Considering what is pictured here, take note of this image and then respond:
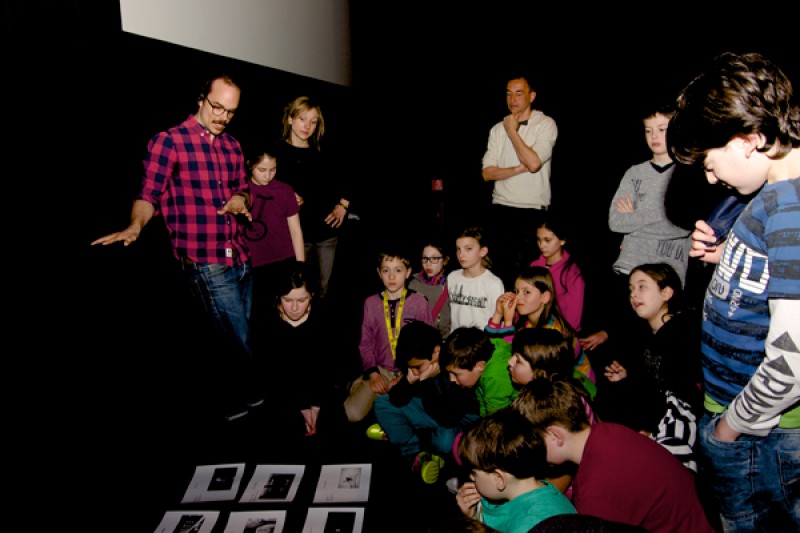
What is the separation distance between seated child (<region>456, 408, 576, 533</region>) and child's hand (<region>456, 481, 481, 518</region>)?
15 centimetres

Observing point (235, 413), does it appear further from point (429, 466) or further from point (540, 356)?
point (540, 356)

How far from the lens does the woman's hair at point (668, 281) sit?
2.60 metres

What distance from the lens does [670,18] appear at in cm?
383

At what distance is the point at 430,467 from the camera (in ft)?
7.76

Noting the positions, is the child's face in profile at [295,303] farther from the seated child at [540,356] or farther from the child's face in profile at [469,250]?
the seated child at [540,356]

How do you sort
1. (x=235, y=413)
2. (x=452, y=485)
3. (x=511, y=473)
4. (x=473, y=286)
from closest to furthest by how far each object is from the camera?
(x=511, y=473), (x=452, y=485), (x=235, y=413), (x=473, y=286)

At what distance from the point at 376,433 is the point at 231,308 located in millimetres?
995

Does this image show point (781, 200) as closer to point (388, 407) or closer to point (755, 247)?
point (755, 247)

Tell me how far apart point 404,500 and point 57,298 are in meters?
1.58

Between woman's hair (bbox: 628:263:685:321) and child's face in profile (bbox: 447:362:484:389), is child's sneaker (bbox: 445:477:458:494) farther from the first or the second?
woman's hair (bbox: 628:263:685:321)

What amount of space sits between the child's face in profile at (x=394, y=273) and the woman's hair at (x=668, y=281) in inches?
51.2

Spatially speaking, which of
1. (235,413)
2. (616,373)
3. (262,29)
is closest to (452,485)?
(616,373)

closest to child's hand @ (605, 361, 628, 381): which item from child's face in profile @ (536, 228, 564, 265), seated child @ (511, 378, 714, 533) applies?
child's face in profile @ (536, 228, 564, 265)

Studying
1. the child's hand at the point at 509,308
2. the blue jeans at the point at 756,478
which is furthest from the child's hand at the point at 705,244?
the child's hand at the point at 509,308
